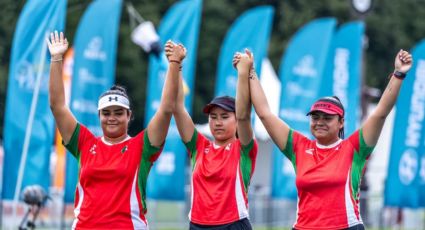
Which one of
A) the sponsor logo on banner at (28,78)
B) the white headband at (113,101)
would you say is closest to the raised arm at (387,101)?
the white headband at (113,101)

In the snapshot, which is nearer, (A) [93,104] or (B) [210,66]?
(A) [93,104]

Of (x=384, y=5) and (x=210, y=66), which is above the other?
(x=384, y=5)

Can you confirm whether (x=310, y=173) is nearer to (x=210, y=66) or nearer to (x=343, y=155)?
(x=343, y=155)

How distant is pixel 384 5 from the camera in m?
Answer: 53.6

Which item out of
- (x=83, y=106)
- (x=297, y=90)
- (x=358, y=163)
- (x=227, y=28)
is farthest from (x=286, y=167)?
(x=227, y=28)

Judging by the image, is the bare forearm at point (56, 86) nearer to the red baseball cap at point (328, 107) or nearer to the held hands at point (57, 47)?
the held hands at point (57, 47)

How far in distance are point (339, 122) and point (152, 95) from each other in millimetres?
10070

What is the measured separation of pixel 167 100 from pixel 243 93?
0.91 meters

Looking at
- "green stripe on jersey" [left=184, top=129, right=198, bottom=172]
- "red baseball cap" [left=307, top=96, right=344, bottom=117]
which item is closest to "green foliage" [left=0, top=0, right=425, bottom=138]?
"green stripe on jersey" [left=184, top=129, right=198, bottom=172]

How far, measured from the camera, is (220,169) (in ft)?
31.6

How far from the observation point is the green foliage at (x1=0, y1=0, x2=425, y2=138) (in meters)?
44.7

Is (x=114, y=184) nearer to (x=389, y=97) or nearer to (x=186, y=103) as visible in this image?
(x=389, y=97)

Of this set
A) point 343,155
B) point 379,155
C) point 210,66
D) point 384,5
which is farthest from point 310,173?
point 384,5

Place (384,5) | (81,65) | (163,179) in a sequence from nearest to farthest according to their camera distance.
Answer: (81,65), (163,179), (384,5)
